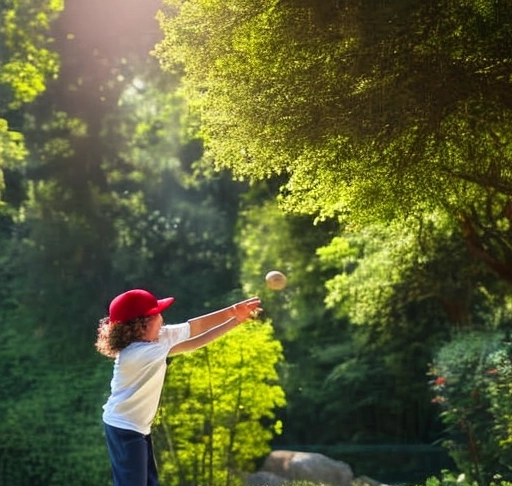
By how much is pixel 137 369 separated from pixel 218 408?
7524mm

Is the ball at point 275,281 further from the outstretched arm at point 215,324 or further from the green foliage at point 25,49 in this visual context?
the green foliage at point 25,49

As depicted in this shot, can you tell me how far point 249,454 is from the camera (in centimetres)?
1295

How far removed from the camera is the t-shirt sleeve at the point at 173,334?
5.32 m

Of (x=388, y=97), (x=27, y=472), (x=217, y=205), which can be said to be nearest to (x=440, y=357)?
(x=27, y=472)

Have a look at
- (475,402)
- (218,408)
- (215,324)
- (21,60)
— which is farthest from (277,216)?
(215,324)

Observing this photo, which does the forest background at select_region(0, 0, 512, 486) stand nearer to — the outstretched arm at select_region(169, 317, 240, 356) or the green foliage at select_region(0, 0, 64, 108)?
the green foliage at select_region(0, 0, 64, 108)

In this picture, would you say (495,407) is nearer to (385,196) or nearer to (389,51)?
(385,196)

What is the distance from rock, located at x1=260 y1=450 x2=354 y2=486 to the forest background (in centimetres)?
75

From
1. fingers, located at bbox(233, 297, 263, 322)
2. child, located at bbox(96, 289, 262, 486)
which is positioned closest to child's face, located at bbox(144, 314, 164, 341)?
child, located at bbox(96, 289, 262, 486)

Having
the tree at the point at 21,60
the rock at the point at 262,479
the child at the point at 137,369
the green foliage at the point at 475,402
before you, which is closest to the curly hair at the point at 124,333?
the child at the point at 137,369

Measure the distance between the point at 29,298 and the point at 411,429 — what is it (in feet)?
25.4

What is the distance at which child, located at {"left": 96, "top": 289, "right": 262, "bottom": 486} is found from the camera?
16.5ft

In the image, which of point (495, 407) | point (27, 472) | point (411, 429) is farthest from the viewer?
point (411, 429)

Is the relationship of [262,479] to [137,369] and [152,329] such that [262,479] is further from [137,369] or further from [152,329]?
[137,369]
